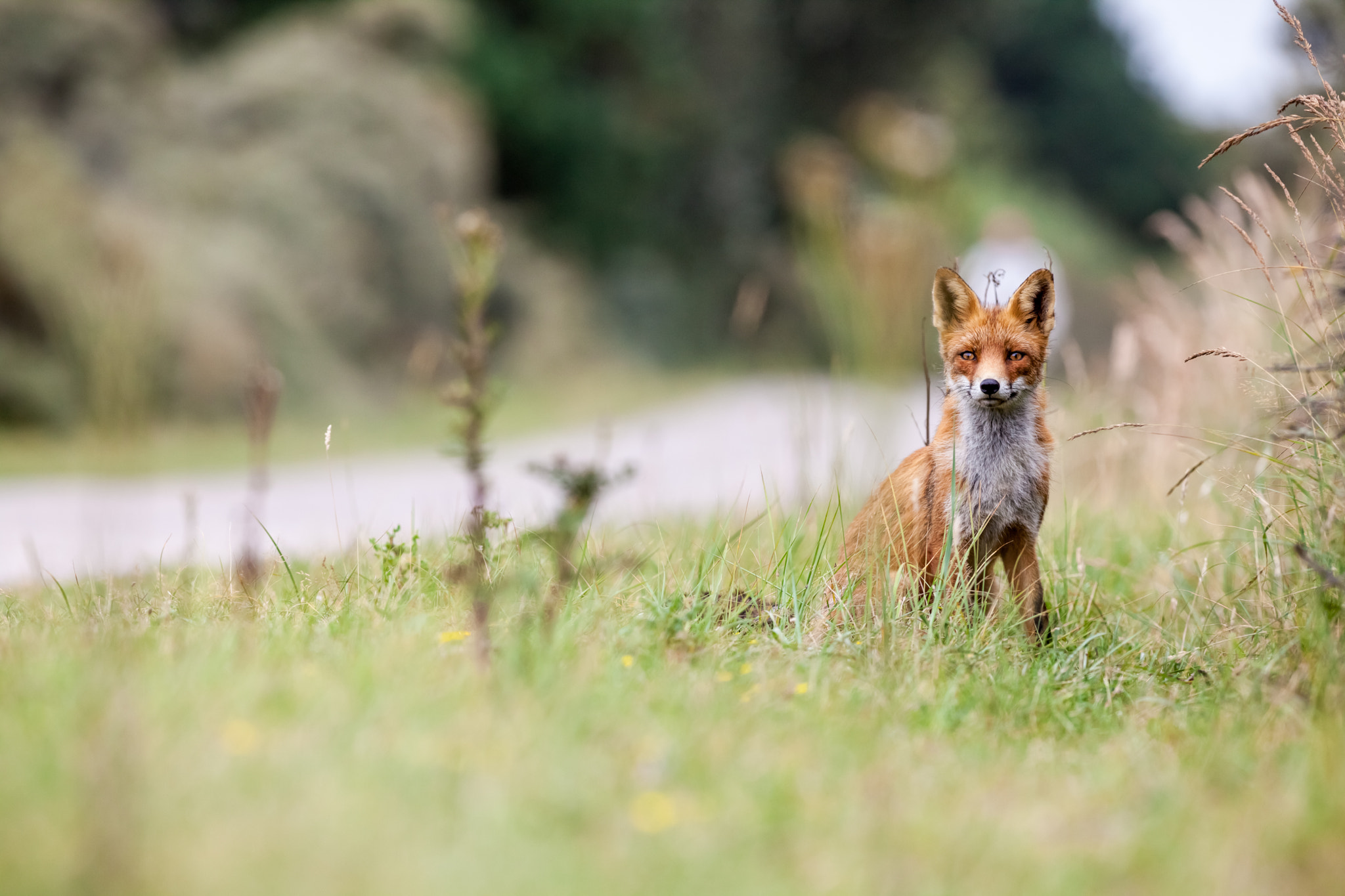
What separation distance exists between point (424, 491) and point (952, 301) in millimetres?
6175

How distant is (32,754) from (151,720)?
231 millimetres

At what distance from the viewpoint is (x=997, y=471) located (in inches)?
143

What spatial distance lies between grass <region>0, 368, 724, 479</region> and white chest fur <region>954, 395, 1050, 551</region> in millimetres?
3397

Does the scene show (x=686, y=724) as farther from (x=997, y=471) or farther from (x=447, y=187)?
(x=447, y=187)

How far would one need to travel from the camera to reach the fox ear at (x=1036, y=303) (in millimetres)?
3490

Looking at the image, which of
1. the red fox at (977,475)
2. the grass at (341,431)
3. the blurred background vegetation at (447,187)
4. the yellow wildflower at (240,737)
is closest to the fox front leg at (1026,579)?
the red fox at (977,475)

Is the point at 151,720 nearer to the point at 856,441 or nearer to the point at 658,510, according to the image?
the point at 658,510

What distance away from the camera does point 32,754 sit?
2395 millimetres

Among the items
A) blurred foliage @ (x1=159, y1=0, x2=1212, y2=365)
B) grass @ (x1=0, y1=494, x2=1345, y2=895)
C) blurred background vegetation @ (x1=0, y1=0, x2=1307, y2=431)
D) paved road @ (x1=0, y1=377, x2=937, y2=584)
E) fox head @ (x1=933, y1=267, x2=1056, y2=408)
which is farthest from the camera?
blurred foliage @ (x1=159, y1=0, x2=1212, y2=365)

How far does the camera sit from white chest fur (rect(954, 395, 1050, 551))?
361 centimetres

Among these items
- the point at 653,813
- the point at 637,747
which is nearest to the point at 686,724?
the point at 637,747

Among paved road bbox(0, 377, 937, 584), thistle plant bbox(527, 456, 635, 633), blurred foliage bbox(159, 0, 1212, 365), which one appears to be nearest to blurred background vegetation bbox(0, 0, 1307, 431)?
blurred foliage bbox(159, 0, 1212, 365)

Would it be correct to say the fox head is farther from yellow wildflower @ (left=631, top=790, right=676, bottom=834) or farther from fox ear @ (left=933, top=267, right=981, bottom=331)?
yellow wildflower @ (left=631, top=790, right=676, bottom=834)

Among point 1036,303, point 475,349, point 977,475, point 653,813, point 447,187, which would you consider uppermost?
point 447,187
